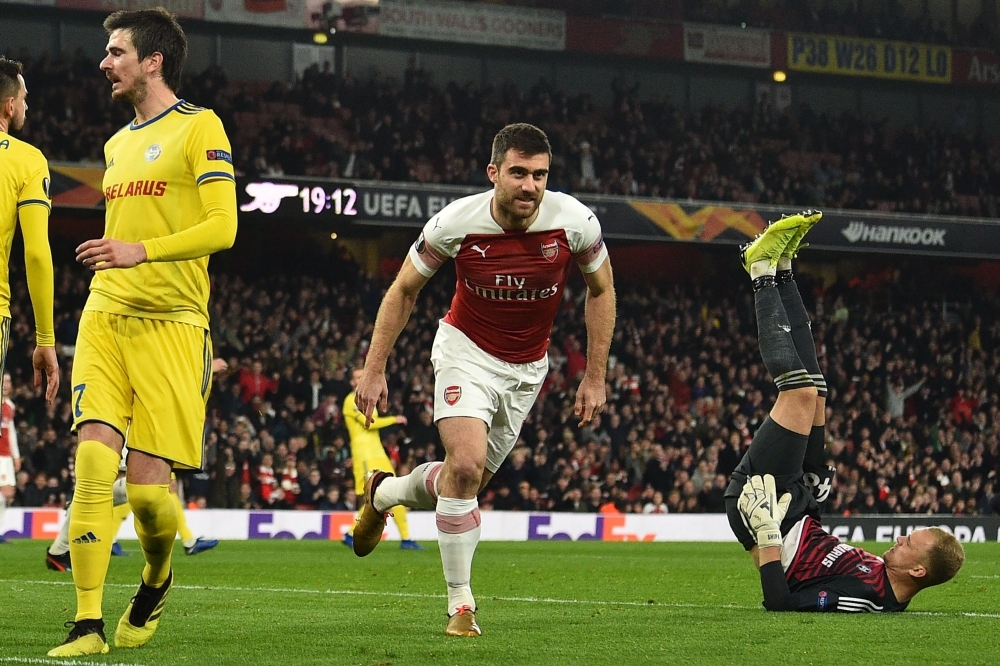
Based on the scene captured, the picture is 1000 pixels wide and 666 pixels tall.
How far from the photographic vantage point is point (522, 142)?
6.35 meters

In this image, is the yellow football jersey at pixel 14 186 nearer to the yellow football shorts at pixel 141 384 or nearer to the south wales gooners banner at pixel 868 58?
the yellow football shorts at pixel 141 384

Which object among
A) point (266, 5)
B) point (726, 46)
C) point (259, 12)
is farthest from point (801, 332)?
point (726, 46)

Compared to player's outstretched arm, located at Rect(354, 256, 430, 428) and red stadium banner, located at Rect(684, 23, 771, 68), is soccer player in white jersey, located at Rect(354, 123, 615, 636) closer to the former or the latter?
player's outstretched arm, located at Rect(354, 256, 430, 428)

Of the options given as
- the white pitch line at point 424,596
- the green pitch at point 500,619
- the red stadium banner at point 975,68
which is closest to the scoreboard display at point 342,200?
the green pitch at point 500,619

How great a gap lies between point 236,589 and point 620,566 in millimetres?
4854

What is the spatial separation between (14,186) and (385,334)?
1792mm

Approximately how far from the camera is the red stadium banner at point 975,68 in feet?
114

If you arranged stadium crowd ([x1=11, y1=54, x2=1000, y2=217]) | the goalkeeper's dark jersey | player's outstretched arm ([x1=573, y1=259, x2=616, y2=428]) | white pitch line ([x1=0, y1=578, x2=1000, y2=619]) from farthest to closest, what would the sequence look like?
stadium crowd ([x1=11, y1=54, x2=1000, y2=217]) < white pitch line ([x1=0, y1=578, x2=1000, y2=619]) < the goalkeeper's dark jersey < player's outstretched arm ([x1=573, y1=259, x2=616, y2=428])

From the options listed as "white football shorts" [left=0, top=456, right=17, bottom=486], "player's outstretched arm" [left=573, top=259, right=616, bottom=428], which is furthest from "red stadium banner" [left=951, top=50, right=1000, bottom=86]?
"player's outstretched arm" [left=573, top=259, right=616, bottom=428]

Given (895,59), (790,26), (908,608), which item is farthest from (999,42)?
(908,608)

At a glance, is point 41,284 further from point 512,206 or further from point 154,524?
point 512,206

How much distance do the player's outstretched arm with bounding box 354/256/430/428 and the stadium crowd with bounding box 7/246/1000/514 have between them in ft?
44.5

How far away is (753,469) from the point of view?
26.6ft

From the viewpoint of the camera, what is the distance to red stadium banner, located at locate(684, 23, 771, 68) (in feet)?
108
